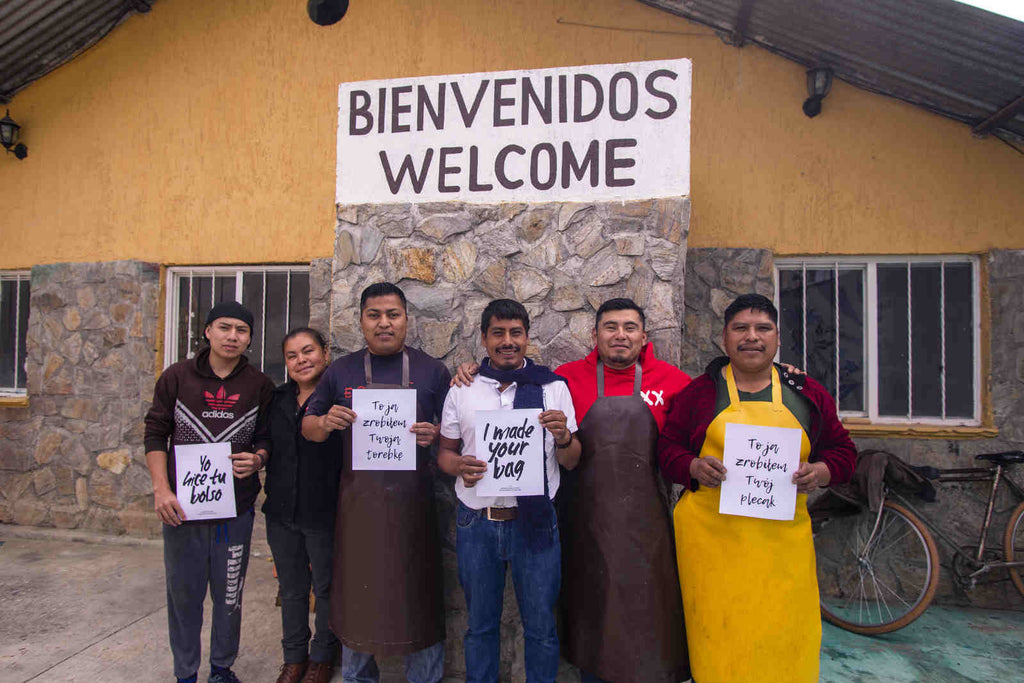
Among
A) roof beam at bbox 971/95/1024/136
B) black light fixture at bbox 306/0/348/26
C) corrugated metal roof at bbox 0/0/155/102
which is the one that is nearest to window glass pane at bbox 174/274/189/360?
corrugated metal roof at bbox 0/0/155/102

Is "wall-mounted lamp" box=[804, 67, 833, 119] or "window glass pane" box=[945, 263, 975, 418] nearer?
"wall-mounted lamp" box=[804, 67, 833, 119]

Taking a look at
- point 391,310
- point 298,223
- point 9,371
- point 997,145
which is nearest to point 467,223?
point 391,310

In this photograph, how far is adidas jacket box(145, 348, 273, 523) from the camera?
112 inches

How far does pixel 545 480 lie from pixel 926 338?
3.65 meters

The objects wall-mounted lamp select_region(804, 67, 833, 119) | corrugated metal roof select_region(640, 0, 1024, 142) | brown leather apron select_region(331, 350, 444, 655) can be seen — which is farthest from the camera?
wall-mounted lamp select_region(804, 67, 833, 119)

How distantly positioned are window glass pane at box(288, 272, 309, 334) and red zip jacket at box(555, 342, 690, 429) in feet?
11.0

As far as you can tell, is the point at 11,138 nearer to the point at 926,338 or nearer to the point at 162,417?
the point at 162,417

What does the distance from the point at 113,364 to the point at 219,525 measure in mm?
3510

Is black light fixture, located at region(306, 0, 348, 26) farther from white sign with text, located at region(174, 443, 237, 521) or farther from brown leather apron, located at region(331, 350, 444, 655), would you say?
white sign with text, located at region(174, 443, 237, 521)

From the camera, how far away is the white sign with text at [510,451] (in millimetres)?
2449

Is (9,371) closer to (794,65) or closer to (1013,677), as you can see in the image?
(794,65)

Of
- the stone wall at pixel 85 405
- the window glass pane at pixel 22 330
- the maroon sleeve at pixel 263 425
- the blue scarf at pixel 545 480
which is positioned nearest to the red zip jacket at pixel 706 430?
the blue scarf at pixel 545 480

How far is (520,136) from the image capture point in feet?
10.8

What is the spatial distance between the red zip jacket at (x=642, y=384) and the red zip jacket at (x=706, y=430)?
0.29 feet
